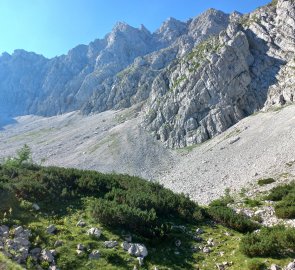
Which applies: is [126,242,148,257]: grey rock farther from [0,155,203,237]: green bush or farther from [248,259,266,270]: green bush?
[248,259,266,270]: green bush

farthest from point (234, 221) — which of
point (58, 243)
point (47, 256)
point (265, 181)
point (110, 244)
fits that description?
point (265, 181)

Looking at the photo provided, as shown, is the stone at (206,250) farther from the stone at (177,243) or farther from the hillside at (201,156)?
the hillside at (201,156)

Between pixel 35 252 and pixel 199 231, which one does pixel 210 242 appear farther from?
pixel 35 252

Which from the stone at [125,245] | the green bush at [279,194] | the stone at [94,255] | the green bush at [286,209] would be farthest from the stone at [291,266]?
the green bush at [279,194]

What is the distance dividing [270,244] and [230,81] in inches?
3464

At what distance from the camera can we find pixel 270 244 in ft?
55.4

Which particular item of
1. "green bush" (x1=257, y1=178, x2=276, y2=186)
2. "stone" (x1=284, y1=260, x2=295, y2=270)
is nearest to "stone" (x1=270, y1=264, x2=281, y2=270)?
"stone" (x1=284, y1=260, x2=295, y2=270)

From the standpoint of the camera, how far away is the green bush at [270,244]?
55.1 ft

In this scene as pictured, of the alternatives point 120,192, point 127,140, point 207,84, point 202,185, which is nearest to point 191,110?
point 207,84

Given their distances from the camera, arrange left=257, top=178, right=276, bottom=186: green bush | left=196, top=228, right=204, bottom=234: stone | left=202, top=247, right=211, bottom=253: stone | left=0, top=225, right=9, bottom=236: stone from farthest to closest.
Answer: left=257, top=178, right=276, bottom=186: green bush
left=196, top=228, right=204, bottom=234: stone
left=202, top=247, right=211, bottom=253: stone
left=0, top=225, right=9, bottom=236: stone

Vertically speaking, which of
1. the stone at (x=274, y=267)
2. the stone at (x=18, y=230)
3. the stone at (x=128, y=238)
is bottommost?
the stone at (x=274, y=267)

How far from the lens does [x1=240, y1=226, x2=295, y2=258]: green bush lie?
661 inches

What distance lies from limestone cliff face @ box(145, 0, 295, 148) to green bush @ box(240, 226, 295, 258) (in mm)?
70664

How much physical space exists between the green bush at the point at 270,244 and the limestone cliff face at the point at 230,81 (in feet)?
232
